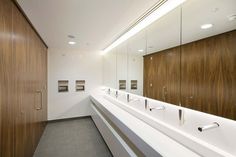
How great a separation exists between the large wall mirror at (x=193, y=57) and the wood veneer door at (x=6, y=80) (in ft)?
6.30

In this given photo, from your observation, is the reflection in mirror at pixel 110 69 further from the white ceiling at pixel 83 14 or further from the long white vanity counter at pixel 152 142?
the long white vanity counter at pixel 152 142

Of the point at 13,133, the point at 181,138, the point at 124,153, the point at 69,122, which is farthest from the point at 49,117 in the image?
the point at 181,138

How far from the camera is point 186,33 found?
1.55m

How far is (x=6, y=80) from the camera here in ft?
4.84

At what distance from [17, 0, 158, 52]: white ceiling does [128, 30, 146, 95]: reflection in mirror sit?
1.14ft

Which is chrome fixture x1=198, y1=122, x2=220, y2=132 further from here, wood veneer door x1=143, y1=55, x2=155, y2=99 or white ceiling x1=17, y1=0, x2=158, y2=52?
white ceiling x1=17, y1=0, x2=158, y2=52

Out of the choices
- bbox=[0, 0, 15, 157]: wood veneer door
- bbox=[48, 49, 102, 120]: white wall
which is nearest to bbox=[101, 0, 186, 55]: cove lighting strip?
bbox=[0, 0, 15, 157]: wood veneer door

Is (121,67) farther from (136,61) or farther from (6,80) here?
(6,80)

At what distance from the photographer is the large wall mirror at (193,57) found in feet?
3.55

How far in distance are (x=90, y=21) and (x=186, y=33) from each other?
156 cm

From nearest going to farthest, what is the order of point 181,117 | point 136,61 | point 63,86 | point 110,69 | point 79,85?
1. point 181,117
2. point 136,61
3. point 110,69
4. point 63,86
5. point 79,85

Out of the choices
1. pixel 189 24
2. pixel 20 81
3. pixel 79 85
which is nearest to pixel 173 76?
pixel 189 24

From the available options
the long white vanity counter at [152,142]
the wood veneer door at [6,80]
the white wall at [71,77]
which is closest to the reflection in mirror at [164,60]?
the long white vanity counter at [152,142]

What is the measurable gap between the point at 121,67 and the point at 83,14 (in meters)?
1.76
